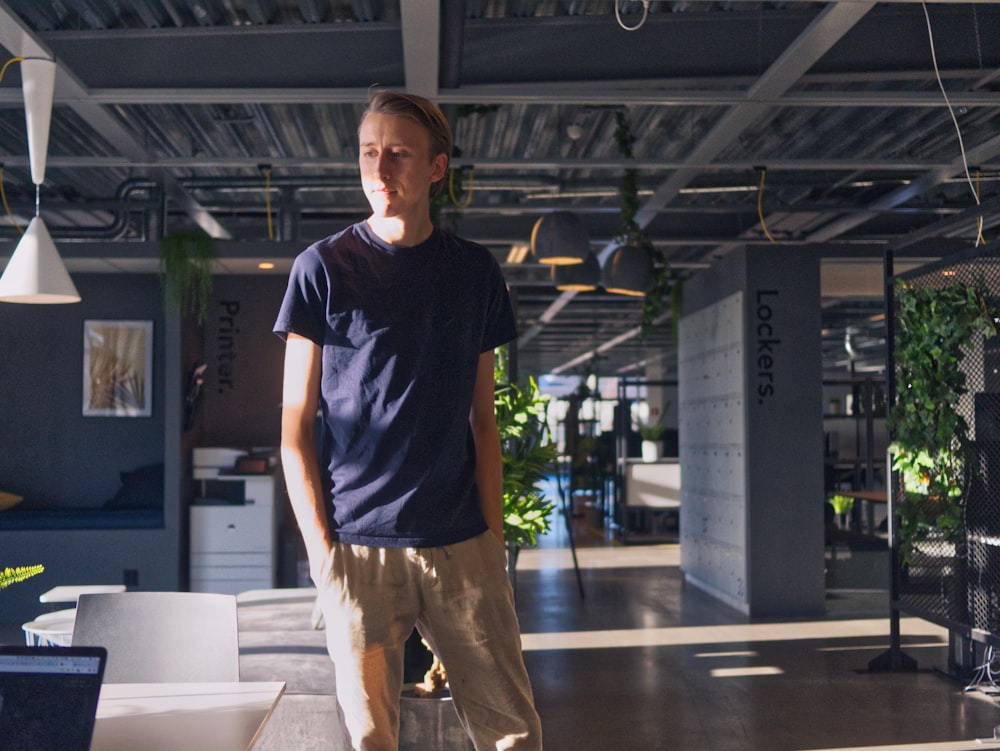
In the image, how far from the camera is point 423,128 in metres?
1.70

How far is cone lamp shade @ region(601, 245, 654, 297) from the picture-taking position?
304 inches

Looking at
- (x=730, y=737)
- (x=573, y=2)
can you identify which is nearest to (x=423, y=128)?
(x=730, y=737)

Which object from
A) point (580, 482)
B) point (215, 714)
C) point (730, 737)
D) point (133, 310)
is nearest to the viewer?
point (215, 714)

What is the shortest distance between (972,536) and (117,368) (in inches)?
259

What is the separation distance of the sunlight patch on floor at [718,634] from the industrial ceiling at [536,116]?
2675 mm

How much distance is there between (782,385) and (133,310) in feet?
17.1

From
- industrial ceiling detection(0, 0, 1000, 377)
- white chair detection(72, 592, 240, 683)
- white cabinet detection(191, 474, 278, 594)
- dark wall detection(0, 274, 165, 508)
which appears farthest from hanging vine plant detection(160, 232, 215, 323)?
white chair detection(72, 592, 240, 683)

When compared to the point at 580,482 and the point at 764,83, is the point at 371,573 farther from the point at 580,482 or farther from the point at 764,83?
the point at 580,482

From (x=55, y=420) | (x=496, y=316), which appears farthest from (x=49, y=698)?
(x=55, y=420)

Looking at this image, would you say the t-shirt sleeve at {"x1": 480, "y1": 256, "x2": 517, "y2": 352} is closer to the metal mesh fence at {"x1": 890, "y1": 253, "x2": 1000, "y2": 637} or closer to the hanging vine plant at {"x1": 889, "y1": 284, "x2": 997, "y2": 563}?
the metal mesh fence at {"x1": 890, "y1": 253, "x2": 1000, "y2": 637}

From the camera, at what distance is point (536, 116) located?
8047 millimetres

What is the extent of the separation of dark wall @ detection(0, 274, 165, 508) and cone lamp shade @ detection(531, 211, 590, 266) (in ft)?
11.4

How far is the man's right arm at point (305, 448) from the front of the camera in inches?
64.1

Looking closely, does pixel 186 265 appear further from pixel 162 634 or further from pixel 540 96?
pixel 162 634
